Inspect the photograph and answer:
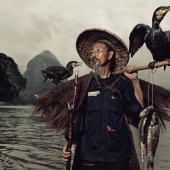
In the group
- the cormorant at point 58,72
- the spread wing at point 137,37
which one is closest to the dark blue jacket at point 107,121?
the spread wing at point 137,37

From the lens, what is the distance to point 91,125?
3387mm

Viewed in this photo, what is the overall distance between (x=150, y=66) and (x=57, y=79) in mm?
7220

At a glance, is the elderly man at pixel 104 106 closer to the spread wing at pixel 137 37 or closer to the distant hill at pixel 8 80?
the spread wing at pixel 137 37

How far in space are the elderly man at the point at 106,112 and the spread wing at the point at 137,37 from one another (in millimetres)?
473

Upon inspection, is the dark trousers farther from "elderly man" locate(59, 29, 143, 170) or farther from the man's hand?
the man's hand

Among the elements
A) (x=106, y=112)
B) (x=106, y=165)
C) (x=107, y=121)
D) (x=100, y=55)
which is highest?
(x=100, y=55)

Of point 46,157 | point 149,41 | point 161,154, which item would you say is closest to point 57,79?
point 46,157

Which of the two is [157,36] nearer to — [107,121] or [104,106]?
[104,106]

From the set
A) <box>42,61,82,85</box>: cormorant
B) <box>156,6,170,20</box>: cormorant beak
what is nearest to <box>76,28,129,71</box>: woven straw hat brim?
<box>156,6,170,20</box>: cormorant beak

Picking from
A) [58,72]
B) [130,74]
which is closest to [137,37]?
[130,74]

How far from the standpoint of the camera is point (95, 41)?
4.00 metres

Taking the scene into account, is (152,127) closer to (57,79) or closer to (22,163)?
(22,163)

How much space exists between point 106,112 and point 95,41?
111 cm

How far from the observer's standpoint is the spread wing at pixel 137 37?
4.05 m
